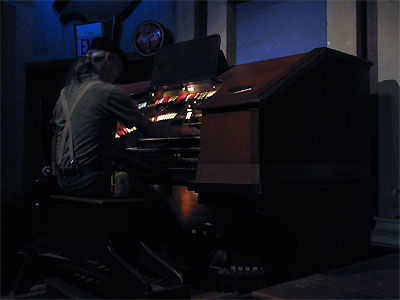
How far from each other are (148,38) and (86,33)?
1.36 metres

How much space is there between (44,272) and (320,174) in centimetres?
184

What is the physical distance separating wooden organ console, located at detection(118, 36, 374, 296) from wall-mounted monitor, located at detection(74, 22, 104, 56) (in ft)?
10.8

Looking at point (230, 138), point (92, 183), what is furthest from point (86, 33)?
point (230, 138)

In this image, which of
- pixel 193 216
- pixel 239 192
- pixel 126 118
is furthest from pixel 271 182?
pixel 126 118

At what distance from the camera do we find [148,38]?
17.9 ft

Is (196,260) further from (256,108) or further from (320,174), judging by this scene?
(256,108)

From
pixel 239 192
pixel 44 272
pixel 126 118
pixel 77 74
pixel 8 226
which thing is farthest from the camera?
pixel 8 226

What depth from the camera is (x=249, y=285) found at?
8.82 ft

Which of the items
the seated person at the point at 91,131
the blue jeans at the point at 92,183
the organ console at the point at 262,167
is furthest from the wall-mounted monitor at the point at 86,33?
the blue jeans at the point at 92,183

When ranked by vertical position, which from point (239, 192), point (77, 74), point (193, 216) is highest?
point (77, 74)

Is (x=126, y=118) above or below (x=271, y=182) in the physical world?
above

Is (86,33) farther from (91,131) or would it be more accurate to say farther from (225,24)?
(91,131)

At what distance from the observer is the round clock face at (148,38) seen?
5.32m

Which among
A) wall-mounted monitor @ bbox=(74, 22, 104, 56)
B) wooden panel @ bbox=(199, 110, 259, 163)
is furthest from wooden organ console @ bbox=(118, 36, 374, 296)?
wall-mounted monitor @ bbox=(74, 22, 104, 56)
